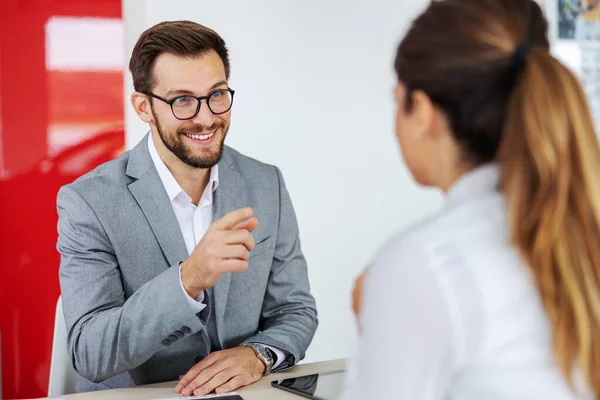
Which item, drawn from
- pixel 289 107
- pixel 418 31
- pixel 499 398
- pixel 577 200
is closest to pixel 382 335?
pixel 499 398

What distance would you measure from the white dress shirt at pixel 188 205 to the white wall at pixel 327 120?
1.57 meters

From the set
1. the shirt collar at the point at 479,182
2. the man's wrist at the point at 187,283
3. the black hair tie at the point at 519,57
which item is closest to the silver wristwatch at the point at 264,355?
the man's wrist at the point at 187,283

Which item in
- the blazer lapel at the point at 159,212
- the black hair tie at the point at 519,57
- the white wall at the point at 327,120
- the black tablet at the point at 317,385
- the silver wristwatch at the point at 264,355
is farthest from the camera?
the white wall at the point at 327,120

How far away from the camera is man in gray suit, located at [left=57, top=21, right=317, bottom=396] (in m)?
1.74

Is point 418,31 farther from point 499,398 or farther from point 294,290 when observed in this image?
point 294,290

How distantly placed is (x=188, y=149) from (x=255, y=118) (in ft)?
5.58

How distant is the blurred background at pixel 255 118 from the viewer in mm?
3080

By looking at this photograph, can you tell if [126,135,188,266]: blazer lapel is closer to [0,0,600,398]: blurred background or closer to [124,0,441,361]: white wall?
[0,0,600,398]: blurred background

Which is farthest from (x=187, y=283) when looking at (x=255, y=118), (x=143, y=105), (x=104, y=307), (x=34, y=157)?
(x=255, y=118)

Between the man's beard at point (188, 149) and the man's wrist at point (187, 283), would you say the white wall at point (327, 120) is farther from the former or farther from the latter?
the man's wrist at point (187, 283)

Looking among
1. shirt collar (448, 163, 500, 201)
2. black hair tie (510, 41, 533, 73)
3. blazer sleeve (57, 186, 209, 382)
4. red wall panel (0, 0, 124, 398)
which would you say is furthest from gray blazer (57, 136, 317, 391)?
red wall panel (0, 0, 124, 398)

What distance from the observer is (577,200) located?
3.02 ft

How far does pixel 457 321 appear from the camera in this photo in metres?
0.85

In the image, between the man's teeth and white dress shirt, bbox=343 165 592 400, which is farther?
the man's teeth
